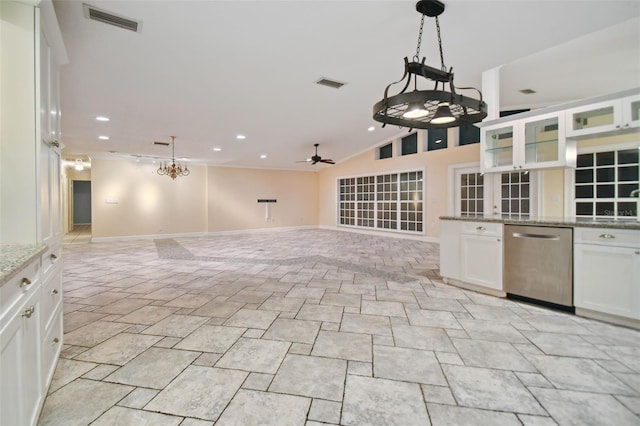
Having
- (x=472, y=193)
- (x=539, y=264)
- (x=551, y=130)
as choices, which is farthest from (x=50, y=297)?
(x=472, y=193)

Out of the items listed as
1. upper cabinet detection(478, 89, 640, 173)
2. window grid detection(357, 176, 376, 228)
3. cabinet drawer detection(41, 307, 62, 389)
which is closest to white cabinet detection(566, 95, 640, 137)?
upper cabinet detection(478, 89, 640, 173)

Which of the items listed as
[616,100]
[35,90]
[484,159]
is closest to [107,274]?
[35,90]

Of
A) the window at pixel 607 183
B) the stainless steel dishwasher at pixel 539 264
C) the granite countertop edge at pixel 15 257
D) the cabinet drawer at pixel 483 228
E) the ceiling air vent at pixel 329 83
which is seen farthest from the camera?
the window at pixel 607 183

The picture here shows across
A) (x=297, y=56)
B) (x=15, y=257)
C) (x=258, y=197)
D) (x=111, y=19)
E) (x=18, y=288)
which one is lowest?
(x=18, y=288)

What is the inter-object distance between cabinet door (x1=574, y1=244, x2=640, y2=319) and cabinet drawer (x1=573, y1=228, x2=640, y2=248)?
0.04 m

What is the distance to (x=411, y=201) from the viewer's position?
7.97 metres

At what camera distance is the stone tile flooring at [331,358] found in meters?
1.47

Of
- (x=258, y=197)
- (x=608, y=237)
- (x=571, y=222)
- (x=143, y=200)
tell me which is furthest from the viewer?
(x=258, y=197)

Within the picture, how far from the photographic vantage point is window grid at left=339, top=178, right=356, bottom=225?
32.9 ft

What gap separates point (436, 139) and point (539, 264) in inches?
203

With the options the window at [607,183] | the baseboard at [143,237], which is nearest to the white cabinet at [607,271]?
the window at [607,183]

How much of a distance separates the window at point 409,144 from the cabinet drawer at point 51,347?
25.2 ft

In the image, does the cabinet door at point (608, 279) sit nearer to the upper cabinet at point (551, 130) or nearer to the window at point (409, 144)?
the upper cabinet at point (551, 130)

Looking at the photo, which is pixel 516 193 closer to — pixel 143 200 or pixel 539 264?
pixel 539 264
